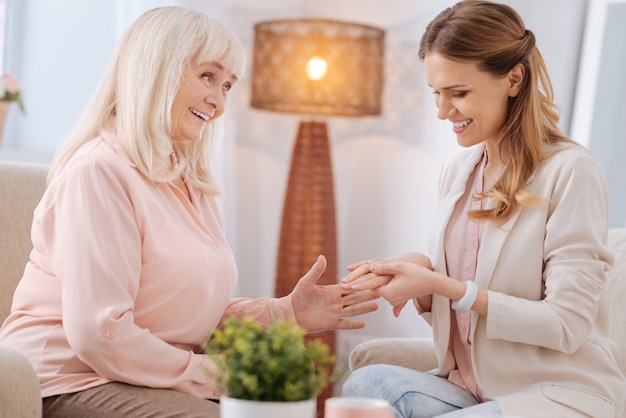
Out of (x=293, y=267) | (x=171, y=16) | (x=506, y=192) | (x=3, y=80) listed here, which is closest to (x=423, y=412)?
(x=506, y=192)

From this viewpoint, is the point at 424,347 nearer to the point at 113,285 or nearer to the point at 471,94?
the point at 471,94

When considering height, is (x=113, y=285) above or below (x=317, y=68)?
below

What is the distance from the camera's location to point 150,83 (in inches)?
68.7

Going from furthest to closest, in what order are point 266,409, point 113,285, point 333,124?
point 333,124 → point 113,285 → point 266,409

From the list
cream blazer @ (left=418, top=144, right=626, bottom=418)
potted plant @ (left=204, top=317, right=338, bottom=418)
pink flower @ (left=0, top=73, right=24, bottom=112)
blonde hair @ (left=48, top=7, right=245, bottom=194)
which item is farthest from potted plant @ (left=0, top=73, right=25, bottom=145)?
potted plant @ (left=204, top=317, right=338, bottom=418)

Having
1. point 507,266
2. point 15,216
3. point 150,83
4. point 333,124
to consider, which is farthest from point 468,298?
point 333,124

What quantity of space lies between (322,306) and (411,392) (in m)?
0.30

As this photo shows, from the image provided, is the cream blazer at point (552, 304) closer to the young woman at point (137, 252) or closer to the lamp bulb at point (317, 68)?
the young woman at point (137, 252)

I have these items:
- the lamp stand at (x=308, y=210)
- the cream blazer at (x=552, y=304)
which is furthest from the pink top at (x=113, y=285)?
the lamp stand at (x=308, y=210)

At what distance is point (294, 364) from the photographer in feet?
3.48

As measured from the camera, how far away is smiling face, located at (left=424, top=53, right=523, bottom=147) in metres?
1.76

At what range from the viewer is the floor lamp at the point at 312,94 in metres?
3.34

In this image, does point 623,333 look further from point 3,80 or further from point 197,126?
point 3,80

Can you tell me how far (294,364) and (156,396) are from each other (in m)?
0.63
